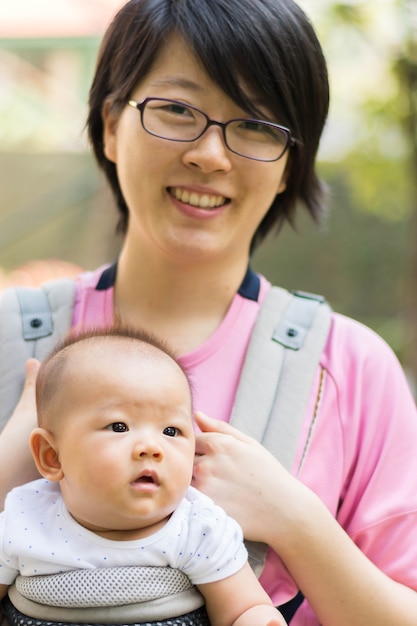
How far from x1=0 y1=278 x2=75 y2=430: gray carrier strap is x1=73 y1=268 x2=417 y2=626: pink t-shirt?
0.06 metres

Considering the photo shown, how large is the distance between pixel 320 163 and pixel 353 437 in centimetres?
807

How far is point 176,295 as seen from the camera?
2.46m

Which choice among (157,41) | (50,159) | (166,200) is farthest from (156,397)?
(50,159)

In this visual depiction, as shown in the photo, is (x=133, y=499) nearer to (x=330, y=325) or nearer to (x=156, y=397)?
(x=156, y=397)

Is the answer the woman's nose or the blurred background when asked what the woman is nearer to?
the woman's nose

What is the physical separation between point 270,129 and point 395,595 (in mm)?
1080

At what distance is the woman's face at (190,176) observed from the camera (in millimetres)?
2189

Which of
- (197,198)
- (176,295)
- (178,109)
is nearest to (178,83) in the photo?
(178,109)

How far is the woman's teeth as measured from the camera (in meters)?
2.24

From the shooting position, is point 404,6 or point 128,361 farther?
point 404,6

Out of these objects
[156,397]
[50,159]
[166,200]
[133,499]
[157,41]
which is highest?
[157,41]

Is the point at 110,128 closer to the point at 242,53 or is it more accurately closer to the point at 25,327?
the point at 242,53

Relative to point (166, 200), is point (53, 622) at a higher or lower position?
lower

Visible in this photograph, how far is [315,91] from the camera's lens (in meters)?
2.31
